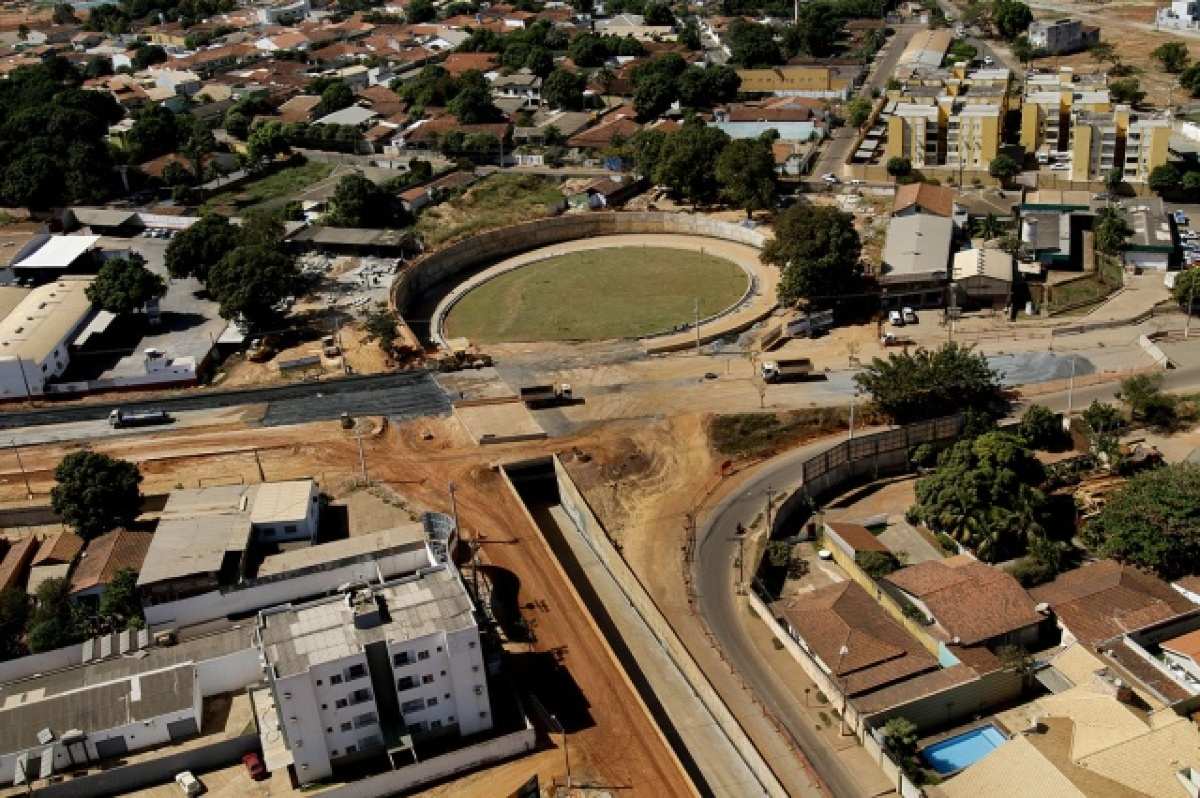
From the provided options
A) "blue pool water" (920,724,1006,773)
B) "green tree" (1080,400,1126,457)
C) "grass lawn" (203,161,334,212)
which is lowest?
"blue pool water" (920,724,1006,773)

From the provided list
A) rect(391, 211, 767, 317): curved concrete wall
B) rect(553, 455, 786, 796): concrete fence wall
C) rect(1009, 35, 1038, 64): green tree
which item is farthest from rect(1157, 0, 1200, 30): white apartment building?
rect(553, 455, 786, 796): concrete fence wall

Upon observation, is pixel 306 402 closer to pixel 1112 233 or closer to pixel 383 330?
pixel 383 330

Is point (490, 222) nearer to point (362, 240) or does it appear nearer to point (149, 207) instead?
point (362, 240)

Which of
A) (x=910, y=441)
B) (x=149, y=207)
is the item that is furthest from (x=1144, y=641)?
(x=149, y=207)

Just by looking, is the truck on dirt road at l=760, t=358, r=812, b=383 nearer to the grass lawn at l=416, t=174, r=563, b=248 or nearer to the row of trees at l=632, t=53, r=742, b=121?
the grass lawn at l=416, t=174, r=563, b=248

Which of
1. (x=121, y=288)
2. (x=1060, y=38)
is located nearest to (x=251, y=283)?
(x=121, y=288)
